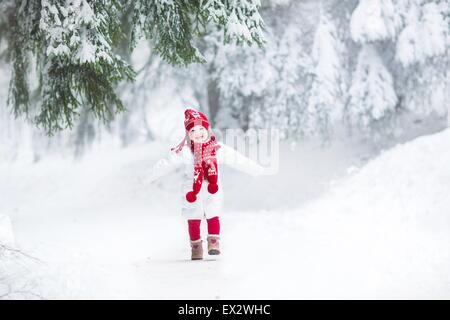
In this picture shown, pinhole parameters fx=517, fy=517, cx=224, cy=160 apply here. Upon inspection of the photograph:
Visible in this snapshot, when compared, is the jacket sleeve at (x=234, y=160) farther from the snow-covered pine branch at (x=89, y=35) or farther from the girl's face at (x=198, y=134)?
the snow-covered pine branch at (x=89, y=35)

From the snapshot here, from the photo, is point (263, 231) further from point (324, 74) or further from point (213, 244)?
point (324, 74)

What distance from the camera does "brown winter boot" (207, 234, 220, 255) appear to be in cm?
577

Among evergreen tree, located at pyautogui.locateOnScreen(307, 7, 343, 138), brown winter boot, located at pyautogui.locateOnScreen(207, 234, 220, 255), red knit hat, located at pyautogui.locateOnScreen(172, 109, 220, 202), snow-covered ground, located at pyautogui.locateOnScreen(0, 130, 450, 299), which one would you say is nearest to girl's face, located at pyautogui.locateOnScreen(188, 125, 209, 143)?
red knit hat, located at pyautogui.locateOnScreen(172, 109, 220, 202)

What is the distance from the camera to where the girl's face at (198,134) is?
18.6ft

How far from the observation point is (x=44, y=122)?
673 centimetres

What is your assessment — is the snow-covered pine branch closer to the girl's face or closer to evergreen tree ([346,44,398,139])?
the girl's face

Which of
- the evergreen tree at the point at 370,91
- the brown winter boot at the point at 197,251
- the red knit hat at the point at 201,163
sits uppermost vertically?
the evergreen tree at the point at 370,91

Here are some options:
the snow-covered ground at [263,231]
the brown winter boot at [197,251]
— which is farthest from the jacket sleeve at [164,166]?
the snow-covered ground at [263,231]

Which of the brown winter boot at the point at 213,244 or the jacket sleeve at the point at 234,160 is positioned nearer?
the brown winter boot at the point at 213,244

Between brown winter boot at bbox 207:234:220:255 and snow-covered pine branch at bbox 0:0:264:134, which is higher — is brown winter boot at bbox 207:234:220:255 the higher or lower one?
the lower one

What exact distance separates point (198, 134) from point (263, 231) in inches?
111

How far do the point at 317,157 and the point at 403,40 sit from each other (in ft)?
11.9

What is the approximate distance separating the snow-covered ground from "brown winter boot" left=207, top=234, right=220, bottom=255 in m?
0.14

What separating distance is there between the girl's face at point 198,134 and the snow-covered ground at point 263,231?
1.36 m
